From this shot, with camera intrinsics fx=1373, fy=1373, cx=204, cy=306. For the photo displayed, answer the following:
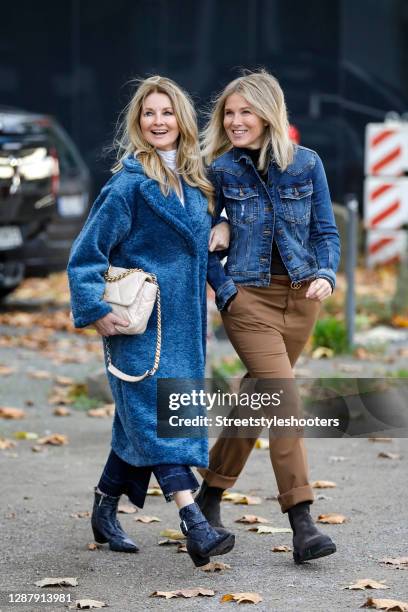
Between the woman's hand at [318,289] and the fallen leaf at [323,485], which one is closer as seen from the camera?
the woman's hand at [318,289]

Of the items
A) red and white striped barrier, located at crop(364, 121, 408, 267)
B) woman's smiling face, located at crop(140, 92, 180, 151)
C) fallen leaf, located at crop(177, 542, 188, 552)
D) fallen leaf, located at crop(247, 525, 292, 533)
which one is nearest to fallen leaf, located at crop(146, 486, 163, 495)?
fallen leaf, located at crop(247, 525, 292, 533)

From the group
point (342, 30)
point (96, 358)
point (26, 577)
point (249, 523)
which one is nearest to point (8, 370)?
point (96, 358)

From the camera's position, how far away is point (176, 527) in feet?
18.9

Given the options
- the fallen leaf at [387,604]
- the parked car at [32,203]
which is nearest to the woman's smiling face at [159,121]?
the fallen leaf at [387,604]

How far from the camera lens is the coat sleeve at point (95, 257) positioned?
496cm

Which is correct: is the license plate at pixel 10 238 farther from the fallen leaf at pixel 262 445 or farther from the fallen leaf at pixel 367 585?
the fallen leaf at pixel 367 585

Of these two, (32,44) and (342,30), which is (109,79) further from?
(342,30)

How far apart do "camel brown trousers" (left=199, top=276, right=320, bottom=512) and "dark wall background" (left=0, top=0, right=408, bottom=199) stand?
1133 centimetres

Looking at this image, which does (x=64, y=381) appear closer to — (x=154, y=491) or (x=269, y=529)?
(x=154, y=491)

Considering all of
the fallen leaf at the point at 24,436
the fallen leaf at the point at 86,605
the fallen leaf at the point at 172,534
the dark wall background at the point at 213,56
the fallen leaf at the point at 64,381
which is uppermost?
the dark wall background at the point at 213,56

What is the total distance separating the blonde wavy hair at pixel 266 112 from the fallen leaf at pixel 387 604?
1.62 metres

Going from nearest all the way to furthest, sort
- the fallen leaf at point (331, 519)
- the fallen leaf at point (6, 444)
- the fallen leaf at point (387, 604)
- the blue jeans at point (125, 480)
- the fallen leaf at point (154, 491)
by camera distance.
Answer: the fallen leaf at point (387, 604)
the blue jeans at point (125, 480)
the fallen leaf at point (331, 519)
the fallen leaf at point (154, 491)
the fallen leaf at point (6, 444)

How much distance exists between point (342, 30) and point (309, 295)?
1241 centimetres

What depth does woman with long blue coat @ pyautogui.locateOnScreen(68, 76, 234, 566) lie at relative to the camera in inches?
196
